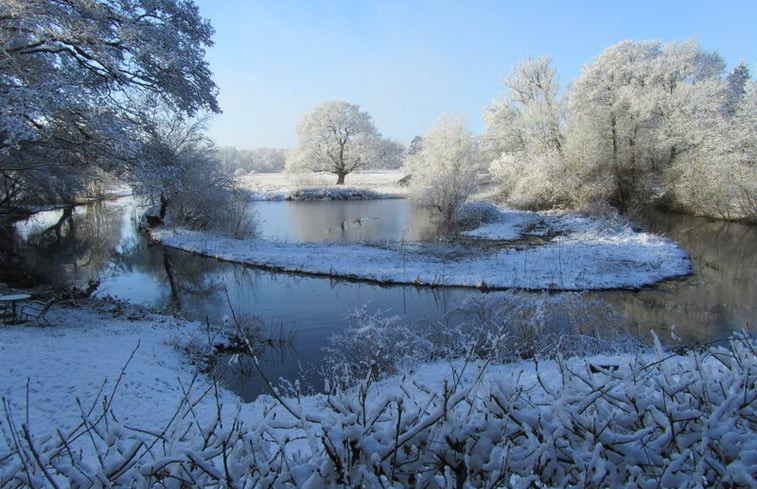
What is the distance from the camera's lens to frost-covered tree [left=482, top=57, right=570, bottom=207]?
25.4 metres

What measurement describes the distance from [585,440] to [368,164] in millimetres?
46627

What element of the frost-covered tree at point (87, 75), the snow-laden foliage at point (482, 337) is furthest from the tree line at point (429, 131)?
the snow-laden foliage at point (482, 337)

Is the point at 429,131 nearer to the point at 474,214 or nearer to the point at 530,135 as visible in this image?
the point at 530,135

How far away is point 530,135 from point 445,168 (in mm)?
5646

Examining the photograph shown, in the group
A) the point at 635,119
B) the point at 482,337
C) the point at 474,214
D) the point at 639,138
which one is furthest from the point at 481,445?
the point at 639,138

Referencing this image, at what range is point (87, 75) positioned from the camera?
9383 millimetres

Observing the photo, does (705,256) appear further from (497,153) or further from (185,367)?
(497,153)

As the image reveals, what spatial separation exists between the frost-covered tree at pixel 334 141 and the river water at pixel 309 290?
23.9 m

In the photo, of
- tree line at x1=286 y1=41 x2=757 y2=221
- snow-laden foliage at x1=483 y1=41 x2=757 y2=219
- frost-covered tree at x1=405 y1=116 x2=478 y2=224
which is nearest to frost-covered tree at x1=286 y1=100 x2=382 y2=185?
frost-covered tree at x1=405 y1=116 x2=478 y2=224

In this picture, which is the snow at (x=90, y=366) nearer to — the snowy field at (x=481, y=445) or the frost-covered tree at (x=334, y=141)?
the snowy field at (x=481, y=445)

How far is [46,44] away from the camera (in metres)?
8.79

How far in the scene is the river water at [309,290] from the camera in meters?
8.81

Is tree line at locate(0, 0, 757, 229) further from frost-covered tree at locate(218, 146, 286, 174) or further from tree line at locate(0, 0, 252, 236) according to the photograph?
frost-covered tree at locate(218, 146, 286, 174)

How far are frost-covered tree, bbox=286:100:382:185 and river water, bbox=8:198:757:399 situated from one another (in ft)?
78.4
